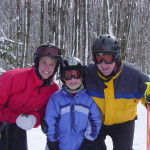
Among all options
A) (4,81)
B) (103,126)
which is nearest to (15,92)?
(4,81)

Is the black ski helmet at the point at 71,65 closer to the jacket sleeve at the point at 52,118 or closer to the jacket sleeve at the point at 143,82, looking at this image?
the jacket sleeve at the point at 52,118

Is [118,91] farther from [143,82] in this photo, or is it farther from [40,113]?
[40,113]

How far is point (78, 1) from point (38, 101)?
1853 centimetres

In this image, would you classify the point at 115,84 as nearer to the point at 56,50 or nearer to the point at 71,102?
the point at 71,102

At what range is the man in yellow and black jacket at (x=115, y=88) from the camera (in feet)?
11.2

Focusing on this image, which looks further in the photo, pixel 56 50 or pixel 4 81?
pixel 56 50

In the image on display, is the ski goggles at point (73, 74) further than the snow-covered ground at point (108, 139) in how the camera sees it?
No

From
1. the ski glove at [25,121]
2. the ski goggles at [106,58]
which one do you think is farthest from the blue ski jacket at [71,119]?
the ski goggles at [106,58]

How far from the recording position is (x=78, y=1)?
20.8 metres

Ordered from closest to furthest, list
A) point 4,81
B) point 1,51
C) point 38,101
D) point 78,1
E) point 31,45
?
point 4,81 → point 38,101 → point 1,51 → point 78,1 → point 31,45

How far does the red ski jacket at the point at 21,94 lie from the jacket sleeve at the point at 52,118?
0.23m

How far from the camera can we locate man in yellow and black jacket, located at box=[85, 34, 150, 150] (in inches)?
134

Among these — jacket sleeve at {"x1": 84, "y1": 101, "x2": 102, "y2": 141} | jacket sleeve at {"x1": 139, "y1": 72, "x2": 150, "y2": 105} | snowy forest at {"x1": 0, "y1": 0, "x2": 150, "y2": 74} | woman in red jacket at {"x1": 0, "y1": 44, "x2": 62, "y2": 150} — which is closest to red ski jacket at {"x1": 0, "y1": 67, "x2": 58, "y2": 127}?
woman in red jacket at {"x1": 0, "y1": 44, "x2": 62, "y2": 150}

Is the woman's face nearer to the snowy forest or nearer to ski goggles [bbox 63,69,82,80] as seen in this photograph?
ski goggles [bbox 63,69,82,80]
